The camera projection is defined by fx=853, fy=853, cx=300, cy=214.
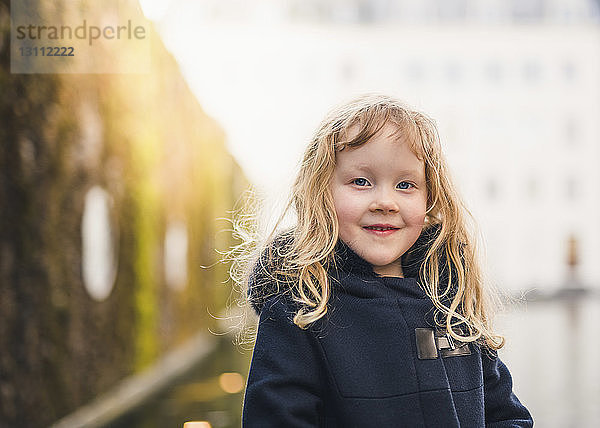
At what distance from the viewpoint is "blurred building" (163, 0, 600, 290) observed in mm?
32406

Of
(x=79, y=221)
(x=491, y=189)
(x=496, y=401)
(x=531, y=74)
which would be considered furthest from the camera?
(x=531, y=74)

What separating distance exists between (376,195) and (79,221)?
454 centimetres

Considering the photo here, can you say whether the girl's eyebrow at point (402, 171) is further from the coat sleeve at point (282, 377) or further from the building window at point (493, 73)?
the building window at point (493, 73)

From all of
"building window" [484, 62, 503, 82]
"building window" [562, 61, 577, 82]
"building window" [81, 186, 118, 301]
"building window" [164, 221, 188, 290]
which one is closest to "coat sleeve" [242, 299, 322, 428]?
"building window" [81, 186, 118, 301]

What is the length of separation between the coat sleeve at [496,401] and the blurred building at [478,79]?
30667 mm

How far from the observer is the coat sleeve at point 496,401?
1.94 m

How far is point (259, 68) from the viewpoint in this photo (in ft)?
107

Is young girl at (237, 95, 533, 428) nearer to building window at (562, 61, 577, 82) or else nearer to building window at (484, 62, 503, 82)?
building window at (484, 62, 503, 82)

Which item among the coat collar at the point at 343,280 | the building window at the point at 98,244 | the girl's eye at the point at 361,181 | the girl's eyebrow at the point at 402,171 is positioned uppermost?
the girl's eyebrow at the point at 402,171

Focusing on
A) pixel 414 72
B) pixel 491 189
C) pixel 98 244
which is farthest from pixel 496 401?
pixel 414 72

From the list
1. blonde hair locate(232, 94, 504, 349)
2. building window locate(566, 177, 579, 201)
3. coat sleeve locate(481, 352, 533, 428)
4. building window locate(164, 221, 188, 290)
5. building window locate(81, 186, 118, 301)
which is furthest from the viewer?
building window locate(566, 177, 579, 201)

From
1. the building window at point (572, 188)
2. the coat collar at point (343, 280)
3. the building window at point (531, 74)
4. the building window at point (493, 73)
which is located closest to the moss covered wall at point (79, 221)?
the coat collar at point (343, 280)

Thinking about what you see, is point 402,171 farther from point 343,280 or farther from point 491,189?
point 491,189

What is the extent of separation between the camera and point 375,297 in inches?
71.4
